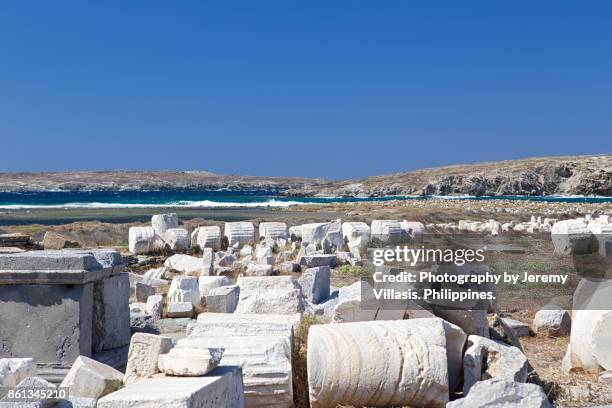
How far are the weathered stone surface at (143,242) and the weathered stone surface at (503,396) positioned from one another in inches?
534

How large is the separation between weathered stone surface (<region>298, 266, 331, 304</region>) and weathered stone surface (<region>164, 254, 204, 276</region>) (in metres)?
4.73

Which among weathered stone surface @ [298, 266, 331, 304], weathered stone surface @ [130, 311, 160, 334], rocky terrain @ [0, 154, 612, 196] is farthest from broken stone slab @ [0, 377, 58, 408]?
rocky terrain @ [0, 154, 612, 196]

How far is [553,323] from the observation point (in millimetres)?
8172

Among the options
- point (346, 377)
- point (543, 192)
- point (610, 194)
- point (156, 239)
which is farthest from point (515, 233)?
point (543, 192)

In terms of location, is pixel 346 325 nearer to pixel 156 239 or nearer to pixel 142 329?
pixel 142 329

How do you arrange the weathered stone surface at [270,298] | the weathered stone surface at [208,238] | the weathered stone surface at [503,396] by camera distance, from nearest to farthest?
the weathered stone surface at [503,396], the weathered stone surface at [270,298], the weathered stone surface at [208,238]

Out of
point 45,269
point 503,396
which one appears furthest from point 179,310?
point 503,396

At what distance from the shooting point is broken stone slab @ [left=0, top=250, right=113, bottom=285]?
569cm

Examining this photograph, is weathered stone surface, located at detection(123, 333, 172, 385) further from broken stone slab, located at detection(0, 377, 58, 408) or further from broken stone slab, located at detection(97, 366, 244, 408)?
broken stone slab, located at detection(0, 377, 58, 408)

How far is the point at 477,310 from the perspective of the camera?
20.2 feet

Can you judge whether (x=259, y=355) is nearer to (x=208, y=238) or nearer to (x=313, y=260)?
(x=313, y=260)

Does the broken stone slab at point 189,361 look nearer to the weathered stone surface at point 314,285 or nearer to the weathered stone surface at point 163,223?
the weathered stone surface at point 314,285

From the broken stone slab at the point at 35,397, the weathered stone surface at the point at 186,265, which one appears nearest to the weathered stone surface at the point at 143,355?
the broken stone slab at the point at 35,397

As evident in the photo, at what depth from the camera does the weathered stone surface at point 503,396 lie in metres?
4.09
